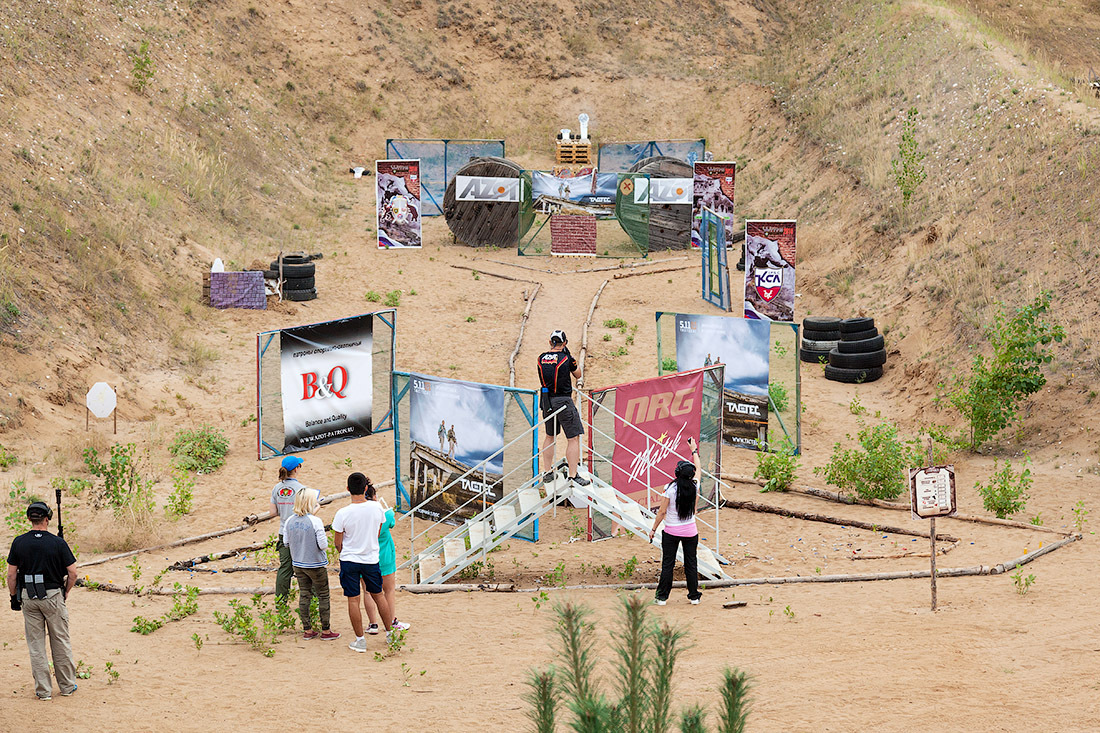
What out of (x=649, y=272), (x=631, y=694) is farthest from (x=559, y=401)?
(x=649, y=272)

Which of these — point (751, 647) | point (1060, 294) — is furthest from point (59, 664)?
→ point (1060, 294)

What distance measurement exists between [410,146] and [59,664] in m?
32.7

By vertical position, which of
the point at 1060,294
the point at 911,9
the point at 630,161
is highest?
the point at 911,9

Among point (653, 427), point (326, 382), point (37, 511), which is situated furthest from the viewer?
point (326, 382)

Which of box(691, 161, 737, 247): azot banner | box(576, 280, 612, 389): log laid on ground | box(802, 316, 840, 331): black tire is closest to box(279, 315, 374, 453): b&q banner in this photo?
box(576, 280, 612, 389): log laid on ground

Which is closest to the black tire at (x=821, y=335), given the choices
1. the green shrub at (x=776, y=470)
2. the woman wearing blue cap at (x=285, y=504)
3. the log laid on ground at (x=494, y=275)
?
the green shrub at (x=776, y=470)

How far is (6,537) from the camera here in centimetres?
1430

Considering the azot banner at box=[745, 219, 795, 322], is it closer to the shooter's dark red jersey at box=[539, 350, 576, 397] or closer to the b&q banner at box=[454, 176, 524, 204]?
the b&q banner at box=[454, 176, 524, 204]

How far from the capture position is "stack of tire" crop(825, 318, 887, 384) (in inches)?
866

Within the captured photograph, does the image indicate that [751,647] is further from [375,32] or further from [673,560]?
[375,32]

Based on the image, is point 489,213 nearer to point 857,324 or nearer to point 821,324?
point 821,324

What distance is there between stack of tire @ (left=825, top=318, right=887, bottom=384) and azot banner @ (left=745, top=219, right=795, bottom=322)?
7.27 ft

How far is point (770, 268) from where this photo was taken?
80.4 feet

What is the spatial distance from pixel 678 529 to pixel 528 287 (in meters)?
17.9
